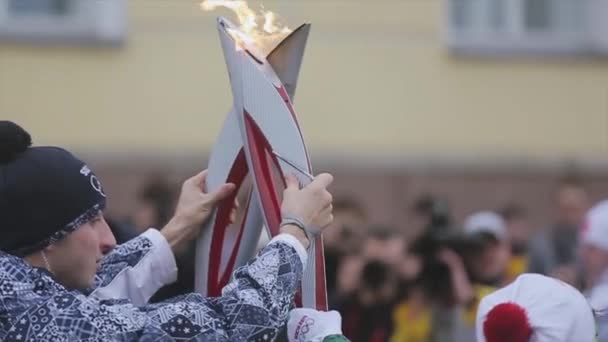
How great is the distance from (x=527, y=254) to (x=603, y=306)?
4767 mm

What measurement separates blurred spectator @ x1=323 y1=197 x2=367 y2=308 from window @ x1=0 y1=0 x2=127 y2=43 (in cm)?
266

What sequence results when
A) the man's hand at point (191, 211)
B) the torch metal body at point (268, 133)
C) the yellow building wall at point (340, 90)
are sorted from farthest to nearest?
the yellow building wall at point (340, 90), the man's hand at point (191, 211), the torch metal body at point (268, 133)

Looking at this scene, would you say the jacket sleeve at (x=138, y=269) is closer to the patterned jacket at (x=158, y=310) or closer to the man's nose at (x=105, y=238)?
the man's nose at (x=105, y=238)

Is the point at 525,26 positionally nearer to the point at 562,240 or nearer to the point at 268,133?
the point at 562,240

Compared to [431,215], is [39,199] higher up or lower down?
higher up

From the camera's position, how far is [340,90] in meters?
12.8

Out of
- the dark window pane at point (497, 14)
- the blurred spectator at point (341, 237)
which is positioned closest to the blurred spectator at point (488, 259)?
the blurred spectator at point (341, 237)

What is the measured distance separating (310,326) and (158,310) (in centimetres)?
42

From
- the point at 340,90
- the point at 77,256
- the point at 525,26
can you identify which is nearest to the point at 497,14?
the point at 525,26

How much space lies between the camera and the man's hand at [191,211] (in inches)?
171

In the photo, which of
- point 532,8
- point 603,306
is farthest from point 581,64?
point 603,306

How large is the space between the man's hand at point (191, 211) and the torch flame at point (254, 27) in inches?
15.7

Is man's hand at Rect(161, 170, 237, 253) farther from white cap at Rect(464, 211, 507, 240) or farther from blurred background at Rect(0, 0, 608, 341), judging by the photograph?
blurred background at Rect(0, 0, 608, 341)

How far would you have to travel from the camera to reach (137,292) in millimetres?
4434
